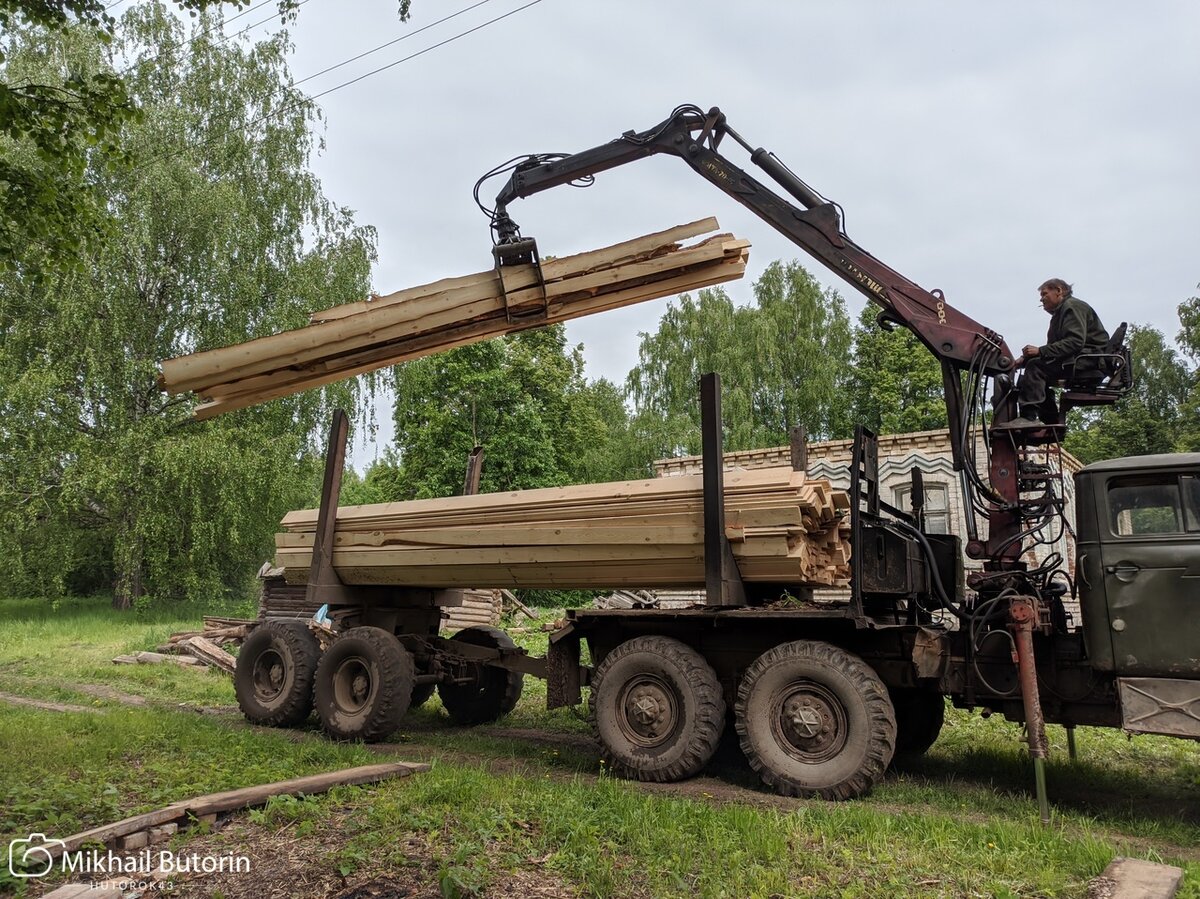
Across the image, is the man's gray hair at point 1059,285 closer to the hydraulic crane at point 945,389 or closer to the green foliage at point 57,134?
the hydraulic crane at point 945,389

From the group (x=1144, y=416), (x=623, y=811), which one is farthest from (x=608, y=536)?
(x=1144, y=416)

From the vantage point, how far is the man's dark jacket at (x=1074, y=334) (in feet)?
22.4

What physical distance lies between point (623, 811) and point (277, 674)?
540 cm

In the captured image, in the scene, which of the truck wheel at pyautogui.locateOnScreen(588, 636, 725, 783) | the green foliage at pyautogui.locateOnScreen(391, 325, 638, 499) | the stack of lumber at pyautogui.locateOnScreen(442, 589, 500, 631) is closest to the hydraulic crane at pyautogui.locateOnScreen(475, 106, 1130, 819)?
the truck wheel at pyautogui.locateOnScreen(588, 636, 725, 783)

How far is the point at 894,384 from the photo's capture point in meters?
36.6

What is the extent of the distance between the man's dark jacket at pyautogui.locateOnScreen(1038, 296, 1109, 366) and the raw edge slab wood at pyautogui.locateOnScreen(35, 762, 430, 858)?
19.1ft

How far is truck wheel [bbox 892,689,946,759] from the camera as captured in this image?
24.9 feet

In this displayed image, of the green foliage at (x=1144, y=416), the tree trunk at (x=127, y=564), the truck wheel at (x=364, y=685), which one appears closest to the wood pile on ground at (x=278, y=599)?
the tree trunk at (x=127, y=564)

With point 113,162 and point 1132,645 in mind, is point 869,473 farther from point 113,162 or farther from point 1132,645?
point 113,162

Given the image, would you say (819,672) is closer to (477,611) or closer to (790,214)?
(790,214)

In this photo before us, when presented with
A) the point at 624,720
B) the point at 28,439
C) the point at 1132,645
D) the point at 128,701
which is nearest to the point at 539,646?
the point at 128,701

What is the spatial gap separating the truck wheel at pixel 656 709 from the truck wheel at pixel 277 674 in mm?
3555

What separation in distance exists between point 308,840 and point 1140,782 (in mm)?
6317

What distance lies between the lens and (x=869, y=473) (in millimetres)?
7484
